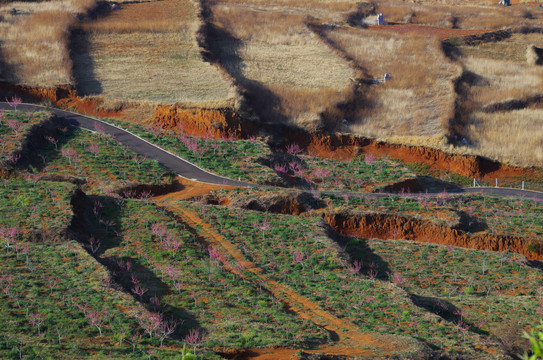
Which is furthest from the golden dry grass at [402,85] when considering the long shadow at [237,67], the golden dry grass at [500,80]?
the long shadow at [237,67]

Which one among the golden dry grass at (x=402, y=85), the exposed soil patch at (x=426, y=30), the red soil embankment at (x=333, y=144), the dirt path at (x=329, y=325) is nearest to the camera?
the dirt path at (x=329, y=325)

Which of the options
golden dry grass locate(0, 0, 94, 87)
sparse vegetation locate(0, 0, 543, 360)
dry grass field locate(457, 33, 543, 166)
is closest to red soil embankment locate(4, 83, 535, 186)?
sparse vegetation locate(0, 0, 543, 360)

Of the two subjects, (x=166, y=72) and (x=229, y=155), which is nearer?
(x=229, y=155)

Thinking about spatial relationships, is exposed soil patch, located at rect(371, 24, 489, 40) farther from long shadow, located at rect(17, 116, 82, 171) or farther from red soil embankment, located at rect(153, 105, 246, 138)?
long shadow, located at rect(17, 116, 82, 171)

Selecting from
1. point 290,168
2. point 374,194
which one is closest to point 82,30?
point 290,168

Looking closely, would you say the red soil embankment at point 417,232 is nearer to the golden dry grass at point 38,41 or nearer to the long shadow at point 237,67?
the long shadow at point 237,67

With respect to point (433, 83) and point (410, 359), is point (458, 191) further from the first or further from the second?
point (410, 359)

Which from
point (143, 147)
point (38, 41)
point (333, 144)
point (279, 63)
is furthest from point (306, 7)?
point (143, 147)
